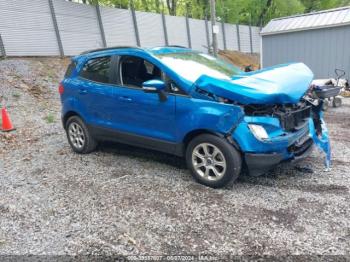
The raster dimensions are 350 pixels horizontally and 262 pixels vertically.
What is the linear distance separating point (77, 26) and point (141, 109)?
11.1 meters

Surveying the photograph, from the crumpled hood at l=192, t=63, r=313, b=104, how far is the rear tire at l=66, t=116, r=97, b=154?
2507 mm

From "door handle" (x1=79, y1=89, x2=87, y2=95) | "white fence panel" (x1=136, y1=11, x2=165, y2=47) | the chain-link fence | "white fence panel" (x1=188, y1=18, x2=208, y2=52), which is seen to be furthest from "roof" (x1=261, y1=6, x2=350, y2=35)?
"door handle" (x1=79, y1=89, x2=87, y2=95)

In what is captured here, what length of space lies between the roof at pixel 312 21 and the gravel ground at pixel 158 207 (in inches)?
366

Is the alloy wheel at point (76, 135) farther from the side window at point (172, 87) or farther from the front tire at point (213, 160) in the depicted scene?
the front tire at point (213, 160)

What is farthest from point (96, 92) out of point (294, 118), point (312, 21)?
point (312, 21)

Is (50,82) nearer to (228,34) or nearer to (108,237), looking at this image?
(108,237)

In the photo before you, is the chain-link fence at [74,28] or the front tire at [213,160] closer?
the front tire at [213,160]

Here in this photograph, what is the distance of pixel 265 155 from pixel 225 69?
190 centimetres

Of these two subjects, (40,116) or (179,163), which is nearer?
(179,163)

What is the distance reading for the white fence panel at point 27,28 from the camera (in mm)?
11742

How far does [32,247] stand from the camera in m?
3.19

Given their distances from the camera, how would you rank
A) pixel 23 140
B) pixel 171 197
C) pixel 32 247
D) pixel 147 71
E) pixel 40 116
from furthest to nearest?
pixel 40 116 < pixel 23 140 < pixel 147 71 < pixel 171 197 < pixel 32 247

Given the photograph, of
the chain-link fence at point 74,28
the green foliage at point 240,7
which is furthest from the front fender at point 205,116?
the green foliage at point 240,7

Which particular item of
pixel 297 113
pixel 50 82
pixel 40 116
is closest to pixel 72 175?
pixel 297 113
